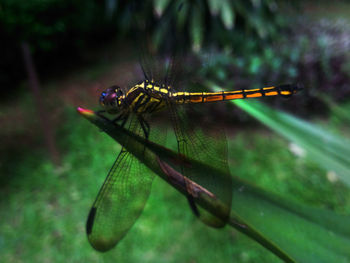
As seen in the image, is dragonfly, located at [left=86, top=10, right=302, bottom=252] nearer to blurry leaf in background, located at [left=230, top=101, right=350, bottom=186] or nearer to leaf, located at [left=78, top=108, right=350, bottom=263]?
leaf, located at [left=78, top=108, right=350, bottom=263]

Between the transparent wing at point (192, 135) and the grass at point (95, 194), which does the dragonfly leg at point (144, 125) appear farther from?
the grass at point (95, 194)

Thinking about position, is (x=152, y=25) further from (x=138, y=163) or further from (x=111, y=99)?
(x=138, y=163)

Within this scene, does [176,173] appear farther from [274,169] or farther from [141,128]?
[274,169]

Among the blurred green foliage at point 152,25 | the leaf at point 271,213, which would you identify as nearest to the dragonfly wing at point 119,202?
the leaf at point 271,213

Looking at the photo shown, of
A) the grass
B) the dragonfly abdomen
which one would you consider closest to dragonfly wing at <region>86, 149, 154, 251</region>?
the dragonfly abdomen

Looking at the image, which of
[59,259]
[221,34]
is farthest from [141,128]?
[221,34]
